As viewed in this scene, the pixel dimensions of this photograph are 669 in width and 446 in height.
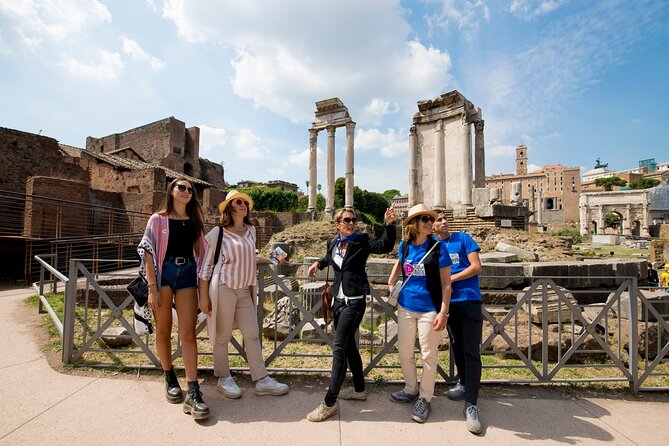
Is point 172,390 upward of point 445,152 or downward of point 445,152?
downward

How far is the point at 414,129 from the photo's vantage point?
15.8m

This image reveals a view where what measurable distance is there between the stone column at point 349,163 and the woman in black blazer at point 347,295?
16.4 meters

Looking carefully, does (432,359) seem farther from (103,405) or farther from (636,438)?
(103,405)

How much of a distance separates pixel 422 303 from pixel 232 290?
1717 mm

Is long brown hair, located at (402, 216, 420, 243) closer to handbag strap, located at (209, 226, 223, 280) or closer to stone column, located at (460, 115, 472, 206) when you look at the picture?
handbag strap, located at (209, 226, 223, 280)

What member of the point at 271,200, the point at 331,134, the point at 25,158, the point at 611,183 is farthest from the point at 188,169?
the point at 611,183

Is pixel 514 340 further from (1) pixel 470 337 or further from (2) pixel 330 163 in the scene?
(2) pixel 330 163

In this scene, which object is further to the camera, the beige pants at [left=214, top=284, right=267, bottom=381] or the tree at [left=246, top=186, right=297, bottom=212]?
the tree at [left=246, top=186, right=297, bottom=212]

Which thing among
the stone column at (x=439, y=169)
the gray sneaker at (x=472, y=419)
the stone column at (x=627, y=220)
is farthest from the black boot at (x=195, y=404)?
the stone column at (x=627, y=220)

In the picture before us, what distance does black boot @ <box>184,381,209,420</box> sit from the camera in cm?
274

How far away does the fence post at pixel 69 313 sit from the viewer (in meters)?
3.73

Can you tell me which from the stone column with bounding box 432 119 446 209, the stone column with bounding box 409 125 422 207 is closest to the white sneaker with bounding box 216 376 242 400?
the stone column with bounding box 432 119 446 209

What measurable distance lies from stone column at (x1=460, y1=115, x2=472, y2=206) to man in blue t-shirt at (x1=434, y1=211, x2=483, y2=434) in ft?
38.9

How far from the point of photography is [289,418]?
2.86 meters
